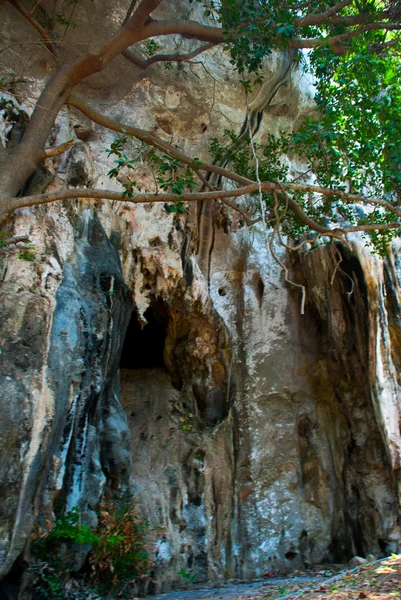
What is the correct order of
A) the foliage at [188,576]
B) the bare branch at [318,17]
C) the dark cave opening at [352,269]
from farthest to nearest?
the dark cave opening at [352,269], the bare branch at [318,17], the foliage at [188,576]

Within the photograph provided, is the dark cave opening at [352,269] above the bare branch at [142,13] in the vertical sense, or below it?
below

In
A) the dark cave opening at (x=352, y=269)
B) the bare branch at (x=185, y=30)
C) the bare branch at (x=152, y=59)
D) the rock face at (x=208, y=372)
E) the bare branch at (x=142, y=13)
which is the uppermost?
the bare branch at (x=152, y=59)

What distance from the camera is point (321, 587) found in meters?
5.56

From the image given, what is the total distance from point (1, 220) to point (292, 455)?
6.08 metres

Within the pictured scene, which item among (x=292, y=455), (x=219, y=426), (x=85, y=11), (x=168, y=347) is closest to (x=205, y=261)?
(x=168, y=347)

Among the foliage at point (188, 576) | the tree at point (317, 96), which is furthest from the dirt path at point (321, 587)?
the tree at point (317, 96)

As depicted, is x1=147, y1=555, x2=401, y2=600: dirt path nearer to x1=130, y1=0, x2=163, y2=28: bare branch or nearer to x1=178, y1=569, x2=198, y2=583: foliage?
x1=178, y1=569, x2=198, y2=583: foliage

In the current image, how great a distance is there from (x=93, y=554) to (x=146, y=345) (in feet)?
14.5

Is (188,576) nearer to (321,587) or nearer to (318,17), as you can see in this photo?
(321,587)

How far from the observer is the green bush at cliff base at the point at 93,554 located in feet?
18.9

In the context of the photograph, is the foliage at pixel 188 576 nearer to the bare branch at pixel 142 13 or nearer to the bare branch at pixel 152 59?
the bare branch at pixel 142 13

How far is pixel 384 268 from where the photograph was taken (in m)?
9.21

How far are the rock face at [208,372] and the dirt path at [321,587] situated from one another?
75cm

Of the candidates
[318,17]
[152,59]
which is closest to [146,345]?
[152,59]
